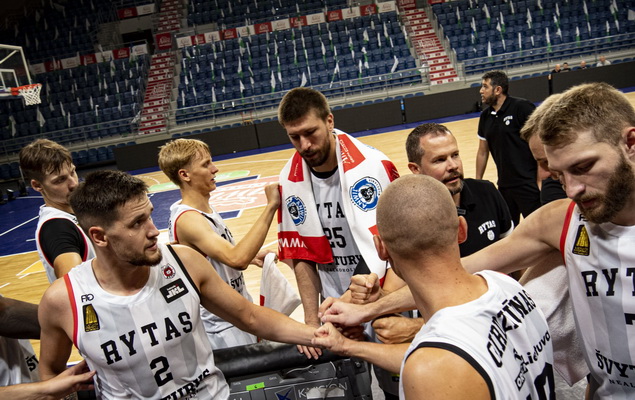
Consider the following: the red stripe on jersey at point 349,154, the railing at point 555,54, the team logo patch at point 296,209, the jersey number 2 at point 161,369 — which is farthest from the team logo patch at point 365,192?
the railing at point 555,54

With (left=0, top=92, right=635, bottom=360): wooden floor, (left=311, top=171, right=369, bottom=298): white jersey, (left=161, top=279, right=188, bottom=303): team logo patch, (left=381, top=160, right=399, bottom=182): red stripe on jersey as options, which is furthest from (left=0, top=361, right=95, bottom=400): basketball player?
(left=0, top=92, right=635, bottom=360): wooden floor

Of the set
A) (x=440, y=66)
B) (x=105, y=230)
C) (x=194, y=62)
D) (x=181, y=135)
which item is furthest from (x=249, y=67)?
(x=105, y=230)

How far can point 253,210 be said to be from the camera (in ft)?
34.4

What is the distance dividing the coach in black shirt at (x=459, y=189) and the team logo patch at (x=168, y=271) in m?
1.70

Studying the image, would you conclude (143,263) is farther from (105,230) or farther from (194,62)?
(194,62)

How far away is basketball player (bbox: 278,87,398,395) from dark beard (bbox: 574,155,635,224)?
4.23 ft

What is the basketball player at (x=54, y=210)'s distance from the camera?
10.5 ft

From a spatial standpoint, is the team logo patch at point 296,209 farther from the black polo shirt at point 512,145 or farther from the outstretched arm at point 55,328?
the black polo shirt at point 512,145

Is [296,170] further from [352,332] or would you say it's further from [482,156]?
[482,156]

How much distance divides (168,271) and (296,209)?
102 centimetres

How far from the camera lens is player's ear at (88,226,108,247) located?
7.53 feet

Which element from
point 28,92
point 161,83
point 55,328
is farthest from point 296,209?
point 161,83

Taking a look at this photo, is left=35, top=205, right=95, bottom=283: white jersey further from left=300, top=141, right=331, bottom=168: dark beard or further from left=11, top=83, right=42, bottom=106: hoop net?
left=11, top=83, right=42, bottom=106: hoop net

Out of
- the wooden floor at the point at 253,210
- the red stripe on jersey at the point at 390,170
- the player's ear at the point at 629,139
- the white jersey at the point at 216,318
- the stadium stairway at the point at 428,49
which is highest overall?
the stadium stairway at the point at 428,49
